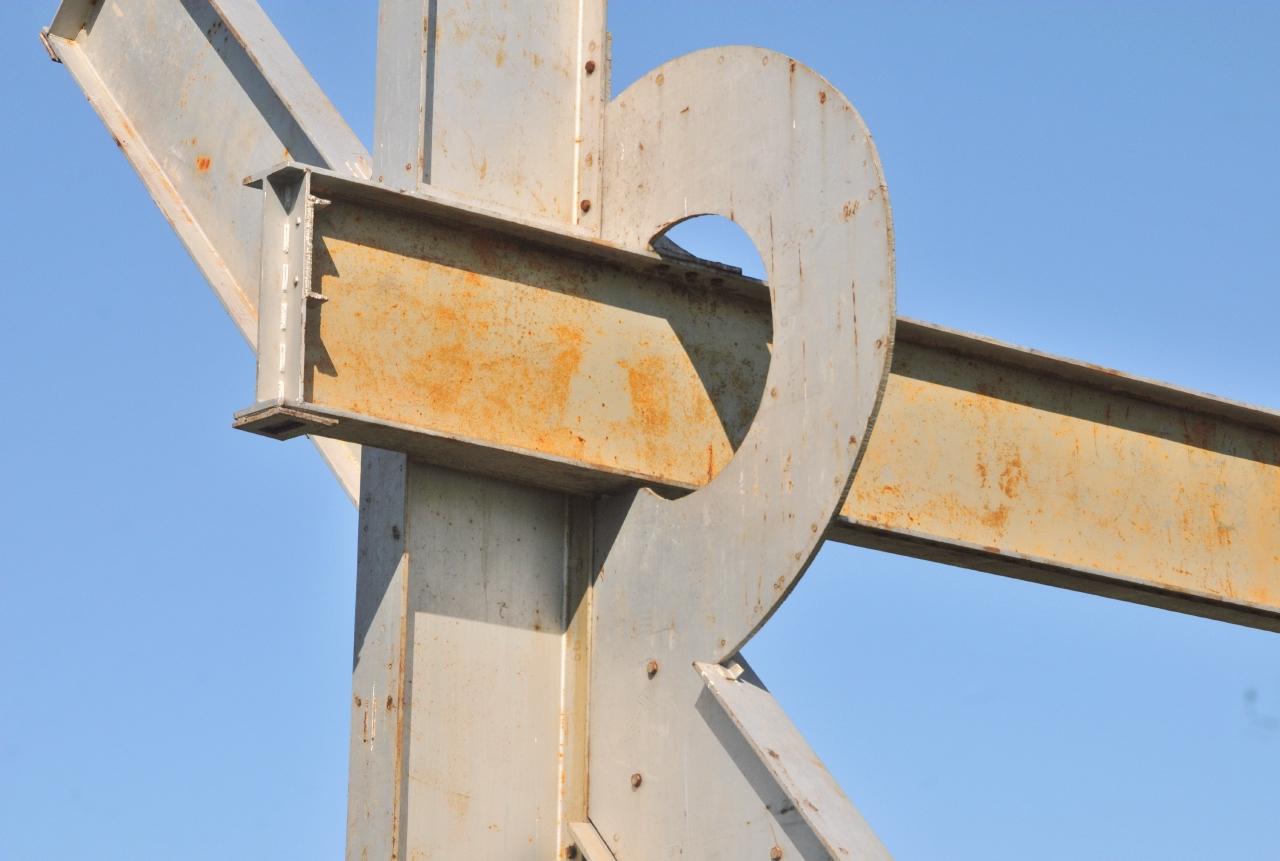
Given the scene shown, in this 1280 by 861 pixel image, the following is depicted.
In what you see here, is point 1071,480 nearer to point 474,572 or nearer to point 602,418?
point 602,418

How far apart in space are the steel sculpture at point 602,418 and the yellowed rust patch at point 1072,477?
0.02m

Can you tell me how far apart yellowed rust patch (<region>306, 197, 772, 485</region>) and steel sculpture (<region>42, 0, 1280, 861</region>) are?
0.03ft

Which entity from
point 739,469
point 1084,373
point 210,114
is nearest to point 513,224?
point 739,469

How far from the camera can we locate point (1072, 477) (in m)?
6.81

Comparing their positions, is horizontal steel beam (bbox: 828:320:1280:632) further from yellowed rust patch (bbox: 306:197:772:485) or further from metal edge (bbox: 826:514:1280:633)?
yellowed rust patch (bbox: 306:197:772:485)

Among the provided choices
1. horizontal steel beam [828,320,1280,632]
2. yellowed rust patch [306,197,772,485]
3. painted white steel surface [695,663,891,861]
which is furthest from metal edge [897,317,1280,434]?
painted white steel surface [695,663,891,861]

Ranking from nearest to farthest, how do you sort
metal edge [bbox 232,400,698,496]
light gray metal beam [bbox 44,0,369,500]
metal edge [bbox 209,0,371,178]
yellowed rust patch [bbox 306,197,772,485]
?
metal edge [bbox 232,400,698,496]
yellowed rust patch [bbox 306,197,772,485]
metal edge [bbox 209,0,371,178]
light gray metal beam [bbox 44,0,369,500]

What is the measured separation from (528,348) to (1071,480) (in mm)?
2132

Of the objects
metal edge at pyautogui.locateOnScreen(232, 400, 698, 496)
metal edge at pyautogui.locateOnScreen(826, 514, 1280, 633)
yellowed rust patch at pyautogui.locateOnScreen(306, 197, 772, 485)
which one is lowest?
metal edge at pyautogui.locateOnScreen(826, 514, 1280, 633)

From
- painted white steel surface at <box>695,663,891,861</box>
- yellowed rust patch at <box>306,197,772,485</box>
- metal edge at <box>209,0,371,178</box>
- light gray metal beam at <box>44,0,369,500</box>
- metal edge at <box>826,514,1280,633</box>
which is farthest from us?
light gray metal beam at <box>44,0,369,500</box>

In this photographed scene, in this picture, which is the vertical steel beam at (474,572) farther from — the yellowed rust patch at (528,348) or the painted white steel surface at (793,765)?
the painted white steel surface at (793,765)

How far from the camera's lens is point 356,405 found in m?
5.40

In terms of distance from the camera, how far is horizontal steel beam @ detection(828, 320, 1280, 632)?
643 cm

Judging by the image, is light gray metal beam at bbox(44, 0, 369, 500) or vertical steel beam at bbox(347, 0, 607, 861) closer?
vertical steel beam at bbox(347, 0, 607, 861)
